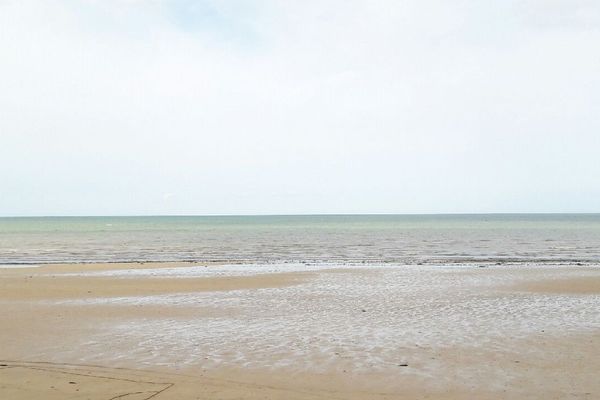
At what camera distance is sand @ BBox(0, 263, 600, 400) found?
807 centimetres

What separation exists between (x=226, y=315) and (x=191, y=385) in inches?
256

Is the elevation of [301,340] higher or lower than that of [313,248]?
higher

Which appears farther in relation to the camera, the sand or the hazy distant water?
the hazy distant water

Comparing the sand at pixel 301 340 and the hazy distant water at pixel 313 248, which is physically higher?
the sand at pixel 301 340

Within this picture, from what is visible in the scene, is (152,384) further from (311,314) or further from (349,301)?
(349,301)

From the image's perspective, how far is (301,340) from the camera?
441 inches

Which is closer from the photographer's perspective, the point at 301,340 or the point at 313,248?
the point at 301,340

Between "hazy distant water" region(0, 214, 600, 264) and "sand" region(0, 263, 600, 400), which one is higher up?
"sand" region(0, 263, 600, 400)

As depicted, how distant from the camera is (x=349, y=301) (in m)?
17.0

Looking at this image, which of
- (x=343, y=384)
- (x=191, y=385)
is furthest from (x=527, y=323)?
Answer: (x=191, y=385)

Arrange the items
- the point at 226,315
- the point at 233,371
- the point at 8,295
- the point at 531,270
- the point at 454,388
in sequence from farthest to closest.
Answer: the point at 531,270
the point at 8,295
the point at 226,315
the point at 233,371
the point at 454,388

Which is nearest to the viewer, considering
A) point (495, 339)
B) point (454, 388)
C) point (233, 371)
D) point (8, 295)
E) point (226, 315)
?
point (454, 388)

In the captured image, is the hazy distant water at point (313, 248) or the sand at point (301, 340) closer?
the sand at point (301, 340)

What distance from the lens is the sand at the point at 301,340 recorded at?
8070 mm
